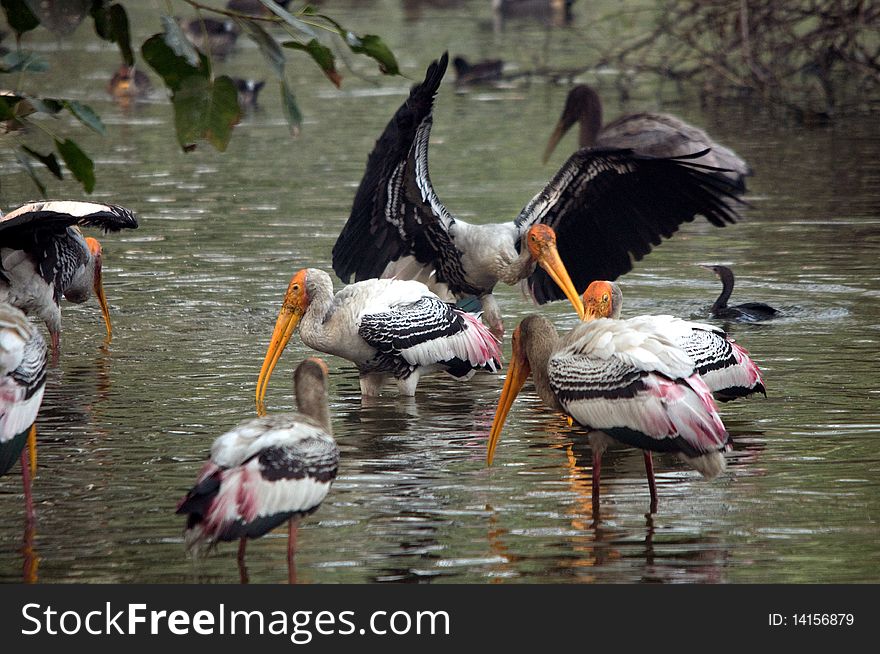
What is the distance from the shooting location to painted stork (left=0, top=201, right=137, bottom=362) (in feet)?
28.5

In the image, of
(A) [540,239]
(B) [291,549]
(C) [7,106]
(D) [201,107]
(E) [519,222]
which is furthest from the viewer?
(E) [519,222]

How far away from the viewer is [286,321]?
839cm

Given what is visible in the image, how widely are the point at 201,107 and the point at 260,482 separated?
1668 millimetres

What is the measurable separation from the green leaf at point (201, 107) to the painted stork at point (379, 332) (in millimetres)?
4234

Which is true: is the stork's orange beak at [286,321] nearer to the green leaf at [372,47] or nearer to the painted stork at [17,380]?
the painted stork at [17,380]

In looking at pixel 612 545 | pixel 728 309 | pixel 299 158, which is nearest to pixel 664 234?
pixel 728 309

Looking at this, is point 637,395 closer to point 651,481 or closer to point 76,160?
point 651,481

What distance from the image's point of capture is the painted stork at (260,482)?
16.9 ft

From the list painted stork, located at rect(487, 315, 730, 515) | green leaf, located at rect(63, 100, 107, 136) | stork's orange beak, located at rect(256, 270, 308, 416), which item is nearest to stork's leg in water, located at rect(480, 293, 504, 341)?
stork's orange beak, located at rect(256, 270, 308, 416)

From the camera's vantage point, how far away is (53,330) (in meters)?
9.44

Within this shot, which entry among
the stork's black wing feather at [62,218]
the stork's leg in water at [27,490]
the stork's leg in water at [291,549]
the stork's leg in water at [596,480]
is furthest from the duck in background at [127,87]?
the stork's leg in water at [291,549]

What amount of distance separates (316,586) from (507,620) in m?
0.64

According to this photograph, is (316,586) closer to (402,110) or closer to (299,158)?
(402,110)

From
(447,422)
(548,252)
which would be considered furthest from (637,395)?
(548,252)
